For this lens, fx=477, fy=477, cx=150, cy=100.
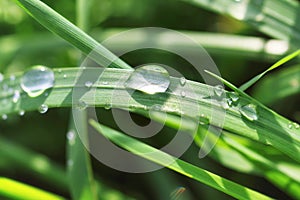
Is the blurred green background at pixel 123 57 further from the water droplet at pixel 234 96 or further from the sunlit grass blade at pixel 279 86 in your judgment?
the water droplet at pixel 234 96

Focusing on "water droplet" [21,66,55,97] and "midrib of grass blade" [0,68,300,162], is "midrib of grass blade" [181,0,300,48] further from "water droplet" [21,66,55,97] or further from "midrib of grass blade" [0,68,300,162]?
"water droplet" [21,66,55,97]

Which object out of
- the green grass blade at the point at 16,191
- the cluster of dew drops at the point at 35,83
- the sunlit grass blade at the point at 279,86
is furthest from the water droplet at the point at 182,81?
the sunlit grass blade at the point at 279,86

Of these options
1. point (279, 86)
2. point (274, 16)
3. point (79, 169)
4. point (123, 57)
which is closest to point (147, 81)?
point (79, 169)

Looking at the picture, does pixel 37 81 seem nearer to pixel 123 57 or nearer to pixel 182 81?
pixel 182 81

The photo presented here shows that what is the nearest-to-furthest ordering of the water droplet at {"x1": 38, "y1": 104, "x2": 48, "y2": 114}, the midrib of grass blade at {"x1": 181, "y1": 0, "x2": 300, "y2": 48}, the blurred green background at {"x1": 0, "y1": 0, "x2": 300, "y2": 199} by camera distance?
the water droplet at {"x1": 38, "y1": 104, "x2": 48, "y2": 114}
the midrib of grass blade at {"x1": 181, "y1": 0, "x2": 300, "y2": 48}
the blurred green background at {"x1": 0, "y1": 0, "x2": 300, "y2": 199}

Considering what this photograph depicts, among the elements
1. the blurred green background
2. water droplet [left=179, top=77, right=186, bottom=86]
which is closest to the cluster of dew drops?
water droplet [left=179, top=77, right=186, bottom=86]
